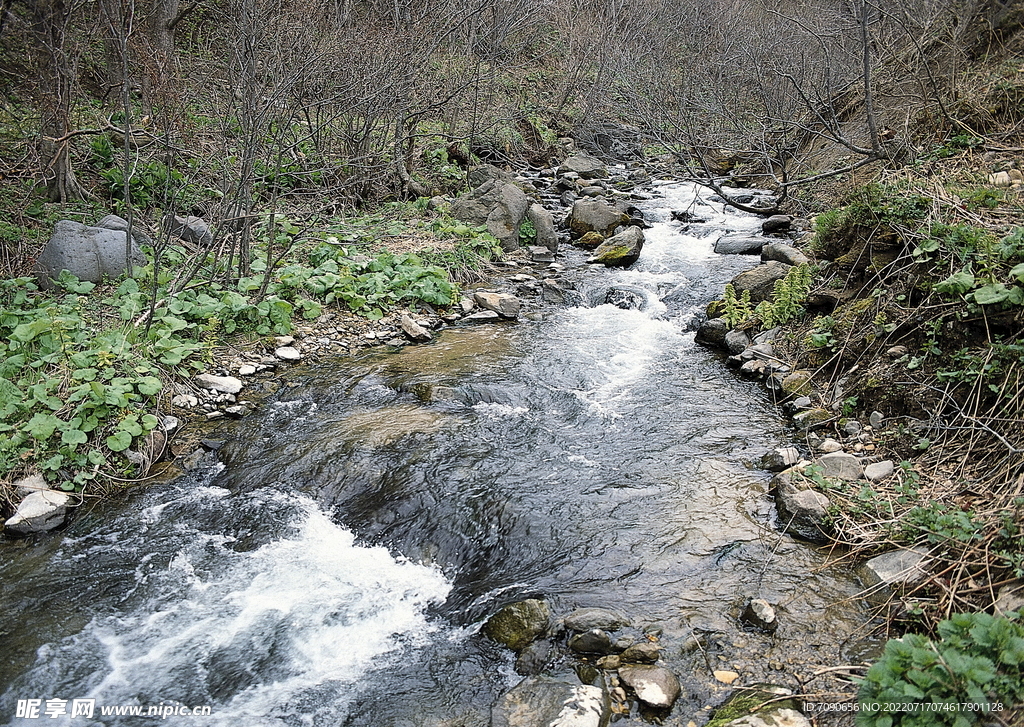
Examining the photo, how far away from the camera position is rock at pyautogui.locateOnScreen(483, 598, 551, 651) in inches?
134

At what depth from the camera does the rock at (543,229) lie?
10.1 m

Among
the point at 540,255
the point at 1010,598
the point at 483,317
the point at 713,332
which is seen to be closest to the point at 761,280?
the point at 713,332

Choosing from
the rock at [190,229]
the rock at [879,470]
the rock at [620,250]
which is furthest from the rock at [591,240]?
the rock at [879,470]

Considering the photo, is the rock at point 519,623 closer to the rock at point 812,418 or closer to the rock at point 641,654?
the rock at point 641,654

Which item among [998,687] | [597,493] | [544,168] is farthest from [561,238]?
[998,687]

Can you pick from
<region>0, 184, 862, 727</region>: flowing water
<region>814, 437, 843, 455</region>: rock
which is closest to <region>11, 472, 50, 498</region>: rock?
<region>0, 184, 862, 727</region>: flowing water

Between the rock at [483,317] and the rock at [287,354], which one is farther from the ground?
the rock at [287,354]

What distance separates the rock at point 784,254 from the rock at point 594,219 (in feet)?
9.53

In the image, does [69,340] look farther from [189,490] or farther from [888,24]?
[888,24]

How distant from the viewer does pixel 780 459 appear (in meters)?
4.81

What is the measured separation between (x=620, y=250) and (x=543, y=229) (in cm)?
129

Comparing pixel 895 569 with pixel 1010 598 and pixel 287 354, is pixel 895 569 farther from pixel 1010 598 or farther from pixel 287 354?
pixel 287 354

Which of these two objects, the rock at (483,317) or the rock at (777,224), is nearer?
the rock at (483,317)

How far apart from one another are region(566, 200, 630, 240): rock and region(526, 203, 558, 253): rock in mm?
765
